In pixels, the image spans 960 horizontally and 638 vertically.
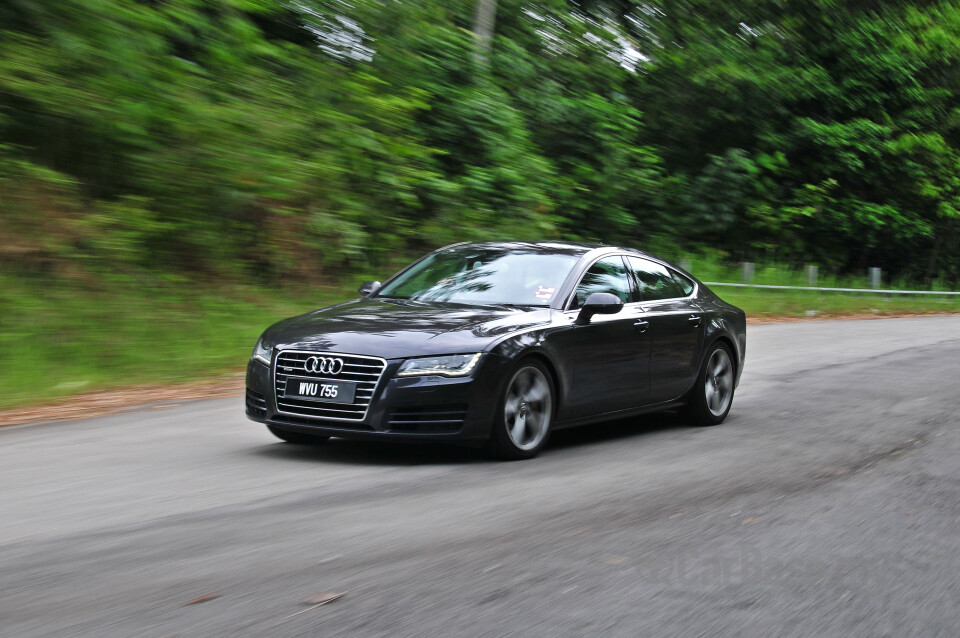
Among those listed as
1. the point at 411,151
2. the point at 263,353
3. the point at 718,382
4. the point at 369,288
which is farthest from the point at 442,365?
the point at 411,151

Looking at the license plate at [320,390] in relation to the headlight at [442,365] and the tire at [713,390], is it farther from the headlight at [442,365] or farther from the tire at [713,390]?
the tire at [713,390]

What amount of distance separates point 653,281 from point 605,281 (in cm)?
78

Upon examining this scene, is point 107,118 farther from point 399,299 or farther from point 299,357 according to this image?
point 299,357

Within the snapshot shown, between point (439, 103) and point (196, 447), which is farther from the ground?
point (439, 103)

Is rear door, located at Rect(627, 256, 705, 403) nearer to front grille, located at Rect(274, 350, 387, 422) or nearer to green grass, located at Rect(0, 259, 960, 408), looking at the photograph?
front grille, located at Rect(274, 350, 387, 422)

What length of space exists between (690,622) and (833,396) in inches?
308

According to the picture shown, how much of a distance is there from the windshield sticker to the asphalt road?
3.53 feet

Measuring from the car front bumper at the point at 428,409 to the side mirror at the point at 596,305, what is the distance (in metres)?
1.06

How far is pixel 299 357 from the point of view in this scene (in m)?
6.96

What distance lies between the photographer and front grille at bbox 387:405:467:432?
670 cm

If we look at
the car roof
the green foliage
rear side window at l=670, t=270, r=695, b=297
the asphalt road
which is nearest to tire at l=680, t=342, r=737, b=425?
the asphalt road

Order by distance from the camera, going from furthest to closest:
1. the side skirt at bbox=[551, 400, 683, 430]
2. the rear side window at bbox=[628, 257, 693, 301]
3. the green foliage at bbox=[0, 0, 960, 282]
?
the green foliage at bbox=[0, 0, 960, 282]
the rear side window at bbox=[628, 257, 693, 301]
the side skirt at bbox=[551, 400, 683, 430]

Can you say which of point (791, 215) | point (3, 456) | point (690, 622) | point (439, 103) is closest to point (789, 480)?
point (690, 622)

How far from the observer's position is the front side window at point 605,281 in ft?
26.5
